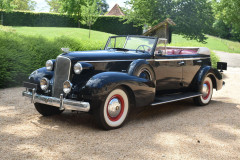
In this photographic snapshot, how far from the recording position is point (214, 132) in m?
5.17

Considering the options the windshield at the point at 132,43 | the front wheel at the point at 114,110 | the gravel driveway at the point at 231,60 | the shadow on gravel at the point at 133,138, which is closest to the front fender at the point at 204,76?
the shadow on gravel at the point at 133,138

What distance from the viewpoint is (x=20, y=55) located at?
31.0ft

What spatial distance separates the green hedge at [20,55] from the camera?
29.8ft

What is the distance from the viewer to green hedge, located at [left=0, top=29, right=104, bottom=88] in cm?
909

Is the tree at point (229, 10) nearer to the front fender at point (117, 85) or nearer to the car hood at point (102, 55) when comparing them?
the car hood at point (102, 55)

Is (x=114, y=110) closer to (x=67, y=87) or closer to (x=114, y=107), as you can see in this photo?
(x=114, y=107)

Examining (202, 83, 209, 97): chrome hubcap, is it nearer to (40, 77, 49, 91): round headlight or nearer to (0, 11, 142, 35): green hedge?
(40, 77, 49, 91): round headlight

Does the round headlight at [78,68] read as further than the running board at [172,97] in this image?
No

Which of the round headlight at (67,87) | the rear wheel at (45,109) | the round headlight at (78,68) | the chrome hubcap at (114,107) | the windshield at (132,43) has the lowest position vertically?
the rear wheel at (45,109)

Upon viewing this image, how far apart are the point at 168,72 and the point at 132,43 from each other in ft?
3.40

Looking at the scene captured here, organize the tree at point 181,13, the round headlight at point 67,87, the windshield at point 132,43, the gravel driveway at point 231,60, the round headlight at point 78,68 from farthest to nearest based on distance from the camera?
the tree at point 181,13
the gravel driveway at point 231,60
the windshield at point 132,43
the round headlight at point 78,68
the round headlight at point 67,87

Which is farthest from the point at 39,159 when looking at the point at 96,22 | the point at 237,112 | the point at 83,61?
the point at 96,22

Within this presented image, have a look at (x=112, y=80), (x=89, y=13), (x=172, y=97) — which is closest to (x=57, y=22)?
(x=89, y=13)

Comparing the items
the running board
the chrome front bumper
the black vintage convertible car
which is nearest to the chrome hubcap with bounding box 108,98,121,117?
the black vintage convertible car
